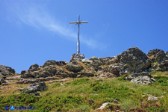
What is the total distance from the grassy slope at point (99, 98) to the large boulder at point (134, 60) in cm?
1157

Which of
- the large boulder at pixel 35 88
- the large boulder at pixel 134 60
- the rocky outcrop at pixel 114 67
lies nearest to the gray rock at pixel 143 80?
the rocky outcrop at pixel 114 67

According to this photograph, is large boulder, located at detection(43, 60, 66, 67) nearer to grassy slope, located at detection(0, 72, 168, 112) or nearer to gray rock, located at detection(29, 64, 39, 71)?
gray rock, located at detection(29, 64, 39, 71)

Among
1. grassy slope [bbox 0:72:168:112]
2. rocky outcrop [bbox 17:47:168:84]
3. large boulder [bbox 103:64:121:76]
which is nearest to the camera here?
grassy slope [bbox 0:72:168:112]

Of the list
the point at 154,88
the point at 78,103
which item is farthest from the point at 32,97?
the point at 154,88

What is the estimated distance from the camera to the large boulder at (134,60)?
62572mm

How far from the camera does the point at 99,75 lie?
204ft

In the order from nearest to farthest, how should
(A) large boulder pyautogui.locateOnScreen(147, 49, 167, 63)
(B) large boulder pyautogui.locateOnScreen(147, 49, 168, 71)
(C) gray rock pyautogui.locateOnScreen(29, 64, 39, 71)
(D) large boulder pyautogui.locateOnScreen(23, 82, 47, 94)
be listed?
1. (D) large boulder pyautogui.locateOnScreen(23, 82, 47, 94)
2. (B) large boulder pyautogui.locateOnScreen(147, 49, 168, 71)
3. (A) large boulder pyautogui.locateOnScreen(147, 49, 167, 63)
4. (C) gray rock pyautogui.locateOnScreen(29, 64, 39, 71)

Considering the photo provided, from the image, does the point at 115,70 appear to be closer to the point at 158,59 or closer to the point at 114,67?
the point at 114,67

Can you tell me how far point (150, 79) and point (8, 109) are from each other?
20652 millimetres

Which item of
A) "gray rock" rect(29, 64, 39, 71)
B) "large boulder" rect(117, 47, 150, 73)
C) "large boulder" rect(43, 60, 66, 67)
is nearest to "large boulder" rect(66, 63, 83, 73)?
"large boulder" rect(43, 60, 66, 67)

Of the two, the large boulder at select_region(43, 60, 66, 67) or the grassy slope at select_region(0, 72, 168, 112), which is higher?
the large boulder at select_region(43, 60, 66, 67)

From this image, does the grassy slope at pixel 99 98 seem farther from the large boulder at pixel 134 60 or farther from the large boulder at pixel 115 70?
the large boulder at pixel 134 60

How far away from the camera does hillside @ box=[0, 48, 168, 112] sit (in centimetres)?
3484

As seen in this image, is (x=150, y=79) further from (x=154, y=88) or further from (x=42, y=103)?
(x=42, y=103)
